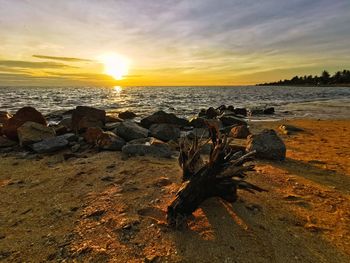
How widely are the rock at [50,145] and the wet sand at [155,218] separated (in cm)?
143

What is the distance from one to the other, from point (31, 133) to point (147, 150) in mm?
4171

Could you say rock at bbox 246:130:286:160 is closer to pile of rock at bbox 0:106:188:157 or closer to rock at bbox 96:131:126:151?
pile of rock at bbox 0:106:188:157

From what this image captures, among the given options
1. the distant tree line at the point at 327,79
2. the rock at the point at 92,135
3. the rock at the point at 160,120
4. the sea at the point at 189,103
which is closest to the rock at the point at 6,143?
the rock at the point at 92,135

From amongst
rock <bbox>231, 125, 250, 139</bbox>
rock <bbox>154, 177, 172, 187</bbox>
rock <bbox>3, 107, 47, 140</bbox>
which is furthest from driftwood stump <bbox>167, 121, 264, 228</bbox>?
rock <bbox>3, 107, 47, 140</bbox>

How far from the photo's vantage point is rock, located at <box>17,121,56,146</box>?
841cm

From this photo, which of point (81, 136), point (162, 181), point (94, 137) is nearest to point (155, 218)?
point (162, 181)

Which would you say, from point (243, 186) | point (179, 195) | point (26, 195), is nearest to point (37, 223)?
point (26, 195)

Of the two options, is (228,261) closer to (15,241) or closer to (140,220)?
(140,220)

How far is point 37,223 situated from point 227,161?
2973 millimetres

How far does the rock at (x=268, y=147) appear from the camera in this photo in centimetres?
711

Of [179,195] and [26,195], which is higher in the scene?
[179,195]

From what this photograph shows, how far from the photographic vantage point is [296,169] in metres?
6.47

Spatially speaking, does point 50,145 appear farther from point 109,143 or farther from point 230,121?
point 230,121

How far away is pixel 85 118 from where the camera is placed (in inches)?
448
